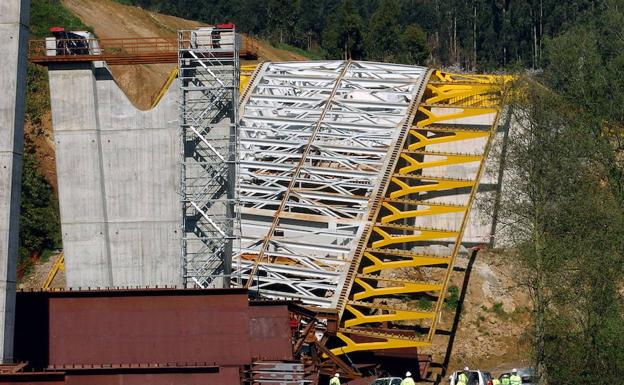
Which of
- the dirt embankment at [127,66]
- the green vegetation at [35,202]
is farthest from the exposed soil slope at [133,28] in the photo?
the green vegetation at [35,202]

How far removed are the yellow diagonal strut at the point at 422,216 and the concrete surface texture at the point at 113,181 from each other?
24.9 feet

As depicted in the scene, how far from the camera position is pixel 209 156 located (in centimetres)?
5356

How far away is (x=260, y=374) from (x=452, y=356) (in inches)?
750

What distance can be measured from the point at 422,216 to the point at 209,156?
18044mm

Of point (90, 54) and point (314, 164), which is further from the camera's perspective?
point (314, 164)

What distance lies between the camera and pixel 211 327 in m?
47.9

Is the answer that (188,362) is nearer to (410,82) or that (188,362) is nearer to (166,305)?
(166,305)

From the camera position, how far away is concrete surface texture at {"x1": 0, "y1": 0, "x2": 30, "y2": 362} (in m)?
43.9

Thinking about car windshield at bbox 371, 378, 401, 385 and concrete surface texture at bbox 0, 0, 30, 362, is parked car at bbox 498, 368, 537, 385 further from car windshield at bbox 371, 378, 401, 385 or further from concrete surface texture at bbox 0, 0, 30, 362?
concrete surface texture at bbox 0, 0, 30, 362

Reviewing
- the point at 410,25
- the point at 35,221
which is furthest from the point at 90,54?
the point at 410,25

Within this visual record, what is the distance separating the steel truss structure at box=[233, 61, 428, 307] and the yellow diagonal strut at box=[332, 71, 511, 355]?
88 cm

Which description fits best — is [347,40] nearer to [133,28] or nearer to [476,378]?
[133,28]

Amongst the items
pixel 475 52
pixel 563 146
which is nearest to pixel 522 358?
pixel 563 146

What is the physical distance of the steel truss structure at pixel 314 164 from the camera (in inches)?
2373
